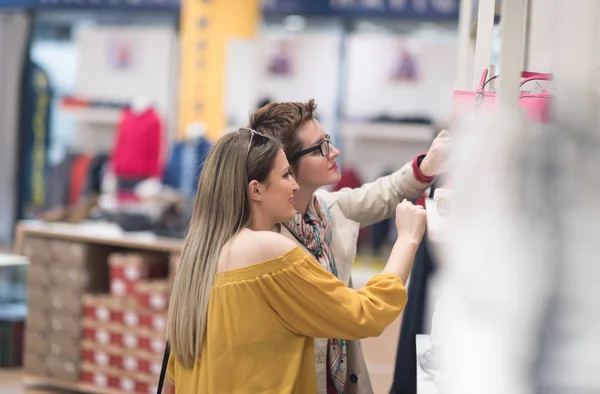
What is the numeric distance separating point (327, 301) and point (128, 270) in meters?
3.34

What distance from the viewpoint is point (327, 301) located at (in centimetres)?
184

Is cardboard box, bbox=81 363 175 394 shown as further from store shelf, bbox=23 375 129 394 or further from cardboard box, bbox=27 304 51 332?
cardboard box, bbox=27 304 51 332

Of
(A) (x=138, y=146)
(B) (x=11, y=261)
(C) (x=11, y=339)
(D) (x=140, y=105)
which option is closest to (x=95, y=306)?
(C) (x=11, y=339)

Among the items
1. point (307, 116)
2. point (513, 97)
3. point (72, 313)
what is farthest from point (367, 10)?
point (513, 97)

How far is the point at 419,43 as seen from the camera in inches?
363

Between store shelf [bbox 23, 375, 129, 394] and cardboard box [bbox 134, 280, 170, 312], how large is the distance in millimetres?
541

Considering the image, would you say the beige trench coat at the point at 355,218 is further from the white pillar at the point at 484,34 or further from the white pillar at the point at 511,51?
the white pillar at the point at 511,51

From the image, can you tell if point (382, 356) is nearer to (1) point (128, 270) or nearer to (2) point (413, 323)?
(2) point (413, 323)

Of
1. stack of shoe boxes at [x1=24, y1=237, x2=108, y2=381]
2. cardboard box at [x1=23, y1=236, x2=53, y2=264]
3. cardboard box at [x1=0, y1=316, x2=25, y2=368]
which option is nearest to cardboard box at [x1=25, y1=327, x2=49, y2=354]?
stack of shoe boxes at [x1=24, y1=237, x2=108, y2=381]

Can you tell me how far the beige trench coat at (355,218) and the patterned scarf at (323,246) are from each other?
2 cm

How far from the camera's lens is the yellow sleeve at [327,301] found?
1840mm

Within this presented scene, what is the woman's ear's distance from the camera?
198 centimetres

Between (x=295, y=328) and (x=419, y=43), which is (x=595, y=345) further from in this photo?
(x=419, y=43)

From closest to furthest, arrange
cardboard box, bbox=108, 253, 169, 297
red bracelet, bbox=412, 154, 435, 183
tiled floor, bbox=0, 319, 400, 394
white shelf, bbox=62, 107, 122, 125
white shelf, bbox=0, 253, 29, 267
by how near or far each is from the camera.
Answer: red bracelet, bbox=412, 154, 435, 183 < tiled floor, bbox=0, 319, 400, 394 < cardboard box, bbox=108, 253, 169, 297 < white shelf, bbox=0, 253, 29, 267 < white shelf, bbox=62, 107, 122, 125
